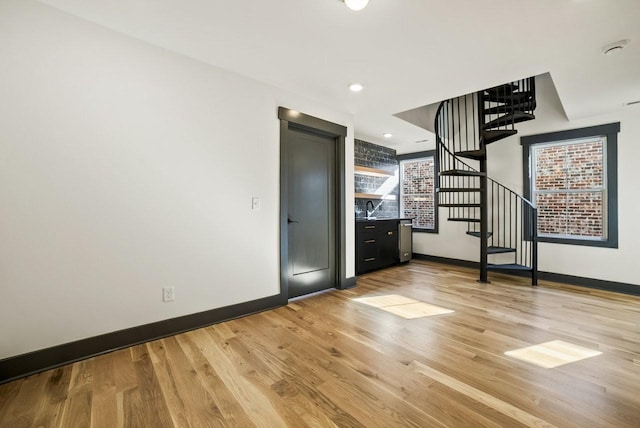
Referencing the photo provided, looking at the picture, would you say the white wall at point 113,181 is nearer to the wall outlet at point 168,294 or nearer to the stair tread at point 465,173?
the wall outlet at point 168,294

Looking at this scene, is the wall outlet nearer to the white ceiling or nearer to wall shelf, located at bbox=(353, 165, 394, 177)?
the white ceiling

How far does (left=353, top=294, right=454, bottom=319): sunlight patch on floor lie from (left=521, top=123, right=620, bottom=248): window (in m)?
2.63

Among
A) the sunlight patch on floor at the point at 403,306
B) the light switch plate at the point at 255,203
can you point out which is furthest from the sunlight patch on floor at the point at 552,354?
the light switch plate at the point at 255,203

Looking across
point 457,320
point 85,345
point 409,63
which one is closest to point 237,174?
point 85,345

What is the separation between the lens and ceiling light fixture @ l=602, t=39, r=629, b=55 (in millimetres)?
2160

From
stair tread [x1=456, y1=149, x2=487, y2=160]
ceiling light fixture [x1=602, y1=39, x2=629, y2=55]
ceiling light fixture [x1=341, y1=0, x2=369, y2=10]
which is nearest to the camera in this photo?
ceiling light fixture [x1=341, y1=0, x2=369, y2=10]

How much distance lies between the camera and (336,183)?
377 cm

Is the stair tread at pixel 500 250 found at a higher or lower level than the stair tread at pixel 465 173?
lower

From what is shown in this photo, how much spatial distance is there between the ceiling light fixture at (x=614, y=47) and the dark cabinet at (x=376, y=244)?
10.3 feet

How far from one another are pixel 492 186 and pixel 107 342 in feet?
18.2

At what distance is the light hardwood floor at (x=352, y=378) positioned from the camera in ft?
4.65

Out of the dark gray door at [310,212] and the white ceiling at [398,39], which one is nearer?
the white ceiling at [398,39]

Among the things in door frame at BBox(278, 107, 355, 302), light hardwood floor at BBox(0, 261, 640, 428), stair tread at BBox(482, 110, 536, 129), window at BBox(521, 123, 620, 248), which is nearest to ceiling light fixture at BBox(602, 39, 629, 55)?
stair tread at BBox(482, 110, 536, 129)

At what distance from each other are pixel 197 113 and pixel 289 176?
1.20 meters
